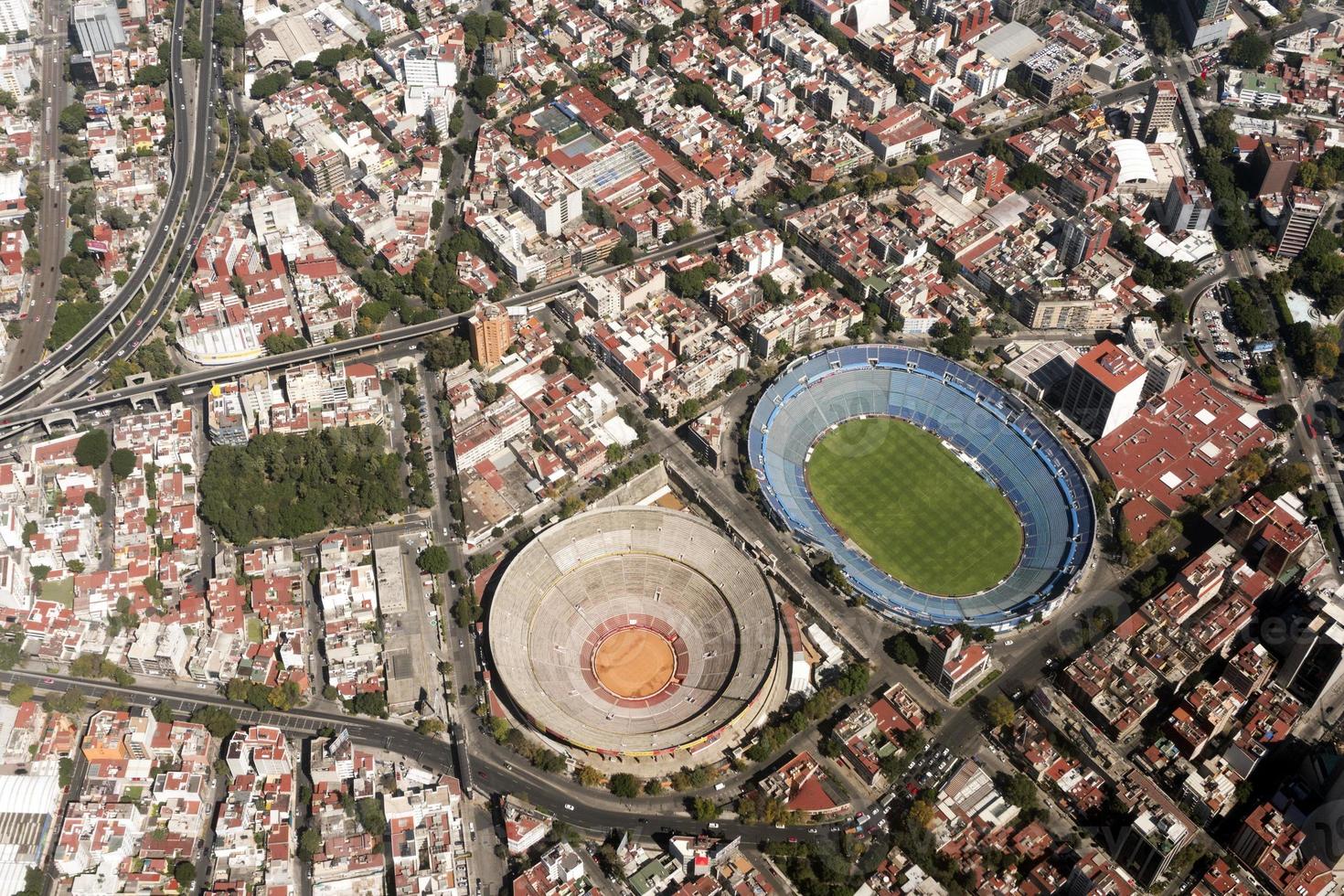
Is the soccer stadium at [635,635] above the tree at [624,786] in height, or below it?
above

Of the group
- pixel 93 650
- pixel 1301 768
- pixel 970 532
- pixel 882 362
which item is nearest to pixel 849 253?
pixel 882 362

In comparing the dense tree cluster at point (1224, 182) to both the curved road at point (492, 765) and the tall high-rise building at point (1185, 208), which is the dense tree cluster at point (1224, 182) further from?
the curved road at point (492, 765)

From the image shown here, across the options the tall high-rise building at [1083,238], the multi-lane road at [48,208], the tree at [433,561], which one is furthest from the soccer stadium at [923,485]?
the multi-lane road at [48,208]

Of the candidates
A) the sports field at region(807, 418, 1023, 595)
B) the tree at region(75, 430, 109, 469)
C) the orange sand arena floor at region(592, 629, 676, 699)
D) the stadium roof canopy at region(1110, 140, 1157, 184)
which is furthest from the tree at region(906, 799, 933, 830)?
the stadium roof canopy at region(1110, 140, 1157, 184)

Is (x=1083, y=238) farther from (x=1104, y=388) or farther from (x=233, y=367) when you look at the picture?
(x=233, y=367)

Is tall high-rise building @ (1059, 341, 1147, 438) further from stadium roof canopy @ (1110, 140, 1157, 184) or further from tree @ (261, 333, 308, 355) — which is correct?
tree @ (261, 333, 308, 355)
